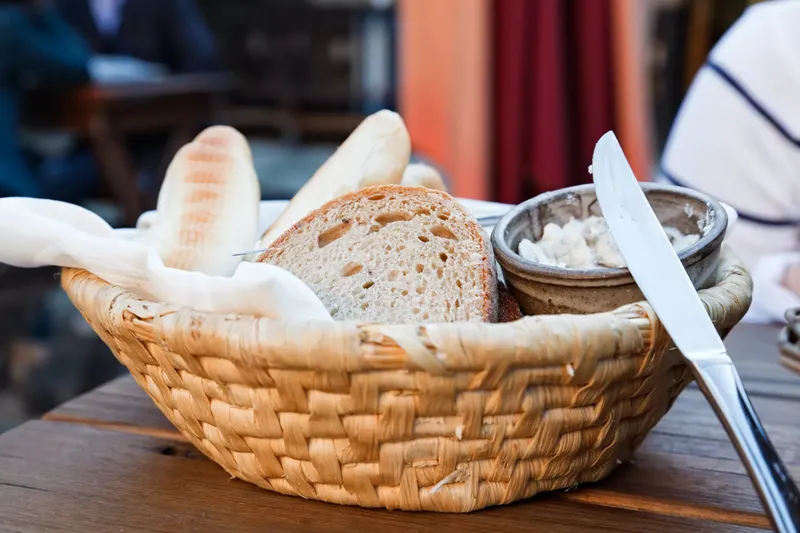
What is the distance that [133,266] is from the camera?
0.53 metres

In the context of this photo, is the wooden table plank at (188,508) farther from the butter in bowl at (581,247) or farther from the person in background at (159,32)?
the person in background at (159,32)

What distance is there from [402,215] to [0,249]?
30cm

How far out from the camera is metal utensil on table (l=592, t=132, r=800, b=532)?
37 cm

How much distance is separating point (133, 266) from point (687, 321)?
356 mm

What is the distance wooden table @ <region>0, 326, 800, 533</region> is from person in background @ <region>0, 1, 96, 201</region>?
1588 mm

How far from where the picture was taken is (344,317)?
533 mm

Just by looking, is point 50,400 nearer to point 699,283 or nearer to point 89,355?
point 89,355

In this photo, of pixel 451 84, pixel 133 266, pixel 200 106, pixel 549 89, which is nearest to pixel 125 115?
pixel 200 106

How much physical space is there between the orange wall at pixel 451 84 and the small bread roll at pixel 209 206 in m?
1.06

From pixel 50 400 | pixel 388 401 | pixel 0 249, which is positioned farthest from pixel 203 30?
pixel 388 401

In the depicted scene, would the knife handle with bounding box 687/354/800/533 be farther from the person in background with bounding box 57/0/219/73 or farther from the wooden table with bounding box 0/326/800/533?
the person in background with bounding box 57/0/219/73

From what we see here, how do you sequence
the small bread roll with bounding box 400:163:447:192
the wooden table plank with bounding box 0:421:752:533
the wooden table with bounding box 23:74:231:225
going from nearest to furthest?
the wooden table plank with bounding box 0:421:752:533
the small bread roll with bounding box 400:163:447:192
the wooden table with bounding box 23:74:231:225

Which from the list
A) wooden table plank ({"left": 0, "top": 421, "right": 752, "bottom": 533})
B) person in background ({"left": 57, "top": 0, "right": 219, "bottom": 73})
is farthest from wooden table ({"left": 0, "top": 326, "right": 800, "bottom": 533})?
person in background ({"left": 57, "top": 0, "right": 219, "bottom": 73})

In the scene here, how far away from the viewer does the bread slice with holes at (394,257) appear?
0.53 m
